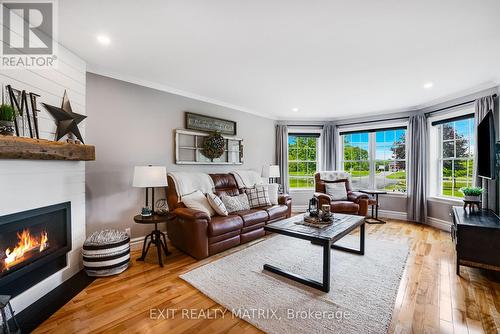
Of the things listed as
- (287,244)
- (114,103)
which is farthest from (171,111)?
(287,244)

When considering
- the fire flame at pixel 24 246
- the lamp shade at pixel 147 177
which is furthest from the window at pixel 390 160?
the fire flame at pixel 24 246

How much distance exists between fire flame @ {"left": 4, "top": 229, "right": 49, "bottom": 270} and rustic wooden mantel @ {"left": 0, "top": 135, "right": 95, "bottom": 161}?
69 cm

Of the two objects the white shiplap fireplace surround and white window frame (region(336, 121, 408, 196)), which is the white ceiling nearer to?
the white shiplap fireplace surround

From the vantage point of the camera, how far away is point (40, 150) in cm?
197

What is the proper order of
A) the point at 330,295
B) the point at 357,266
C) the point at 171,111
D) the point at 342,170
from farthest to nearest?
1. the point at 342,170
2. the point at 171,111
3. the point at 357,266
4. the point at 330,295

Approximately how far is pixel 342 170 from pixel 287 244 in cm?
335

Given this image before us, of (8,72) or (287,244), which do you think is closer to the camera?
(8,72)

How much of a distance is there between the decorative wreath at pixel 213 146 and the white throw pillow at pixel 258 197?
0.90 m

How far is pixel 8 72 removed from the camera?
1.88 metres

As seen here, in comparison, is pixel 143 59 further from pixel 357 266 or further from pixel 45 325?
pixel 357 266

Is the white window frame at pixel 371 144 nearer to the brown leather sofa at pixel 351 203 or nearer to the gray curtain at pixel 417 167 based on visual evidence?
the gray curtain at pixel 417 167

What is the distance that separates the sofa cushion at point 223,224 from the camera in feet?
9.81

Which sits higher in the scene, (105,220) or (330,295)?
(105,220)

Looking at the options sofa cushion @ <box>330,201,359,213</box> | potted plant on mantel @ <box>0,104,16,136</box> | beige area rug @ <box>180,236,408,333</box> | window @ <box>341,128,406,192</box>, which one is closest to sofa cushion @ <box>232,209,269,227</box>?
beige area rug @ <box>180,236,408,333</box>
